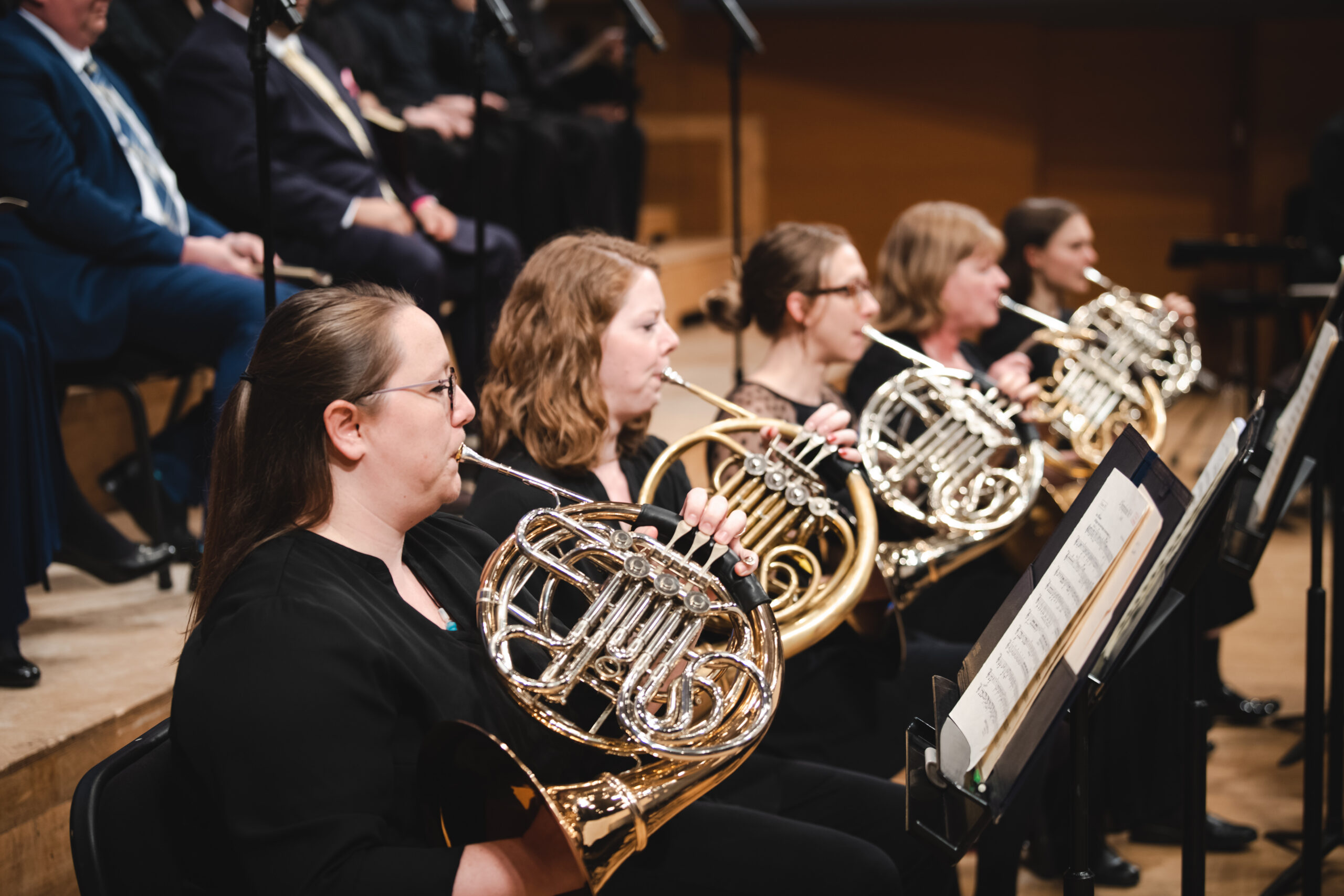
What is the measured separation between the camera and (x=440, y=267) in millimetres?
3043

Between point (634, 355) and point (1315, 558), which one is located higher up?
point (634, 355)

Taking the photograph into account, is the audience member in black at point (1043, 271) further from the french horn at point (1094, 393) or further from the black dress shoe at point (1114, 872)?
the black dress shoe at point (1114, 872)

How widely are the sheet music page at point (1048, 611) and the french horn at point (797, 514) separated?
23.2 inches

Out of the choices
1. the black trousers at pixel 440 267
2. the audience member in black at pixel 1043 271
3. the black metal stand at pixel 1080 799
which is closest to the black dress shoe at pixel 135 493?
the black trousers at pixel 440 267

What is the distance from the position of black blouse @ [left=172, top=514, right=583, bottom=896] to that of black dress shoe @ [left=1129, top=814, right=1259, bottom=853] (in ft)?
6.09

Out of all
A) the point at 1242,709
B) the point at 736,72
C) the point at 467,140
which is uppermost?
the point at 736,72

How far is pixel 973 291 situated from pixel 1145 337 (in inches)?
23.0

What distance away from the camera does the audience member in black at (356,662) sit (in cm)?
109

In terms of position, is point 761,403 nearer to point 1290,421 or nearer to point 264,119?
point 1290,421

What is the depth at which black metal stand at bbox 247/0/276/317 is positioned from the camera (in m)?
1.99

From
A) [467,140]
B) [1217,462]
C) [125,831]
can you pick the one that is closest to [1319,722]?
[1217,462]

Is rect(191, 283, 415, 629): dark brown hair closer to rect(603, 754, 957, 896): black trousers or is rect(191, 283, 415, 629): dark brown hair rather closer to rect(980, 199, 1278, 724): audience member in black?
rect(603, 754, 957, 896): black trousers

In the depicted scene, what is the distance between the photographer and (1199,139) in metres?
7.12

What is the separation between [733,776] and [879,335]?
113 centimetres
